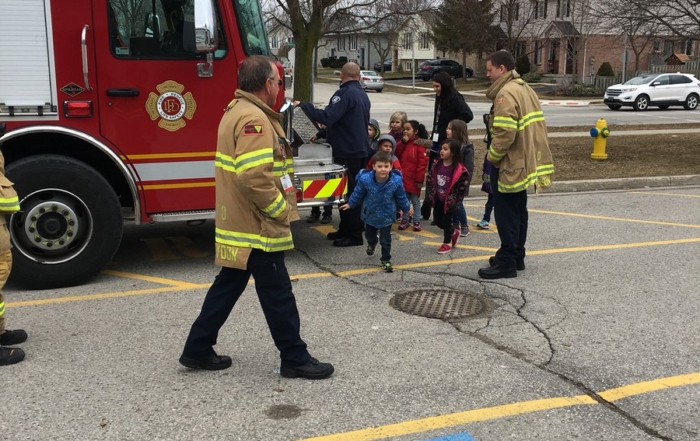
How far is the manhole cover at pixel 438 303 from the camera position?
17.5ft

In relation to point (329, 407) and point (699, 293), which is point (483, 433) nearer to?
point (329, 407)

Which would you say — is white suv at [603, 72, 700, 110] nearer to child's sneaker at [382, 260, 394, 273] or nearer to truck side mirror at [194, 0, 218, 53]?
child's sneaker at [382, 260, 394, 273]

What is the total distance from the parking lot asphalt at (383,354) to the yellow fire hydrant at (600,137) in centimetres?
657

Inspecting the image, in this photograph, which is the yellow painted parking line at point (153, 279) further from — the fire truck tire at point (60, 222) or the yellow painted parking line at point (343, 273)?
the fire truck tire at point (60, 222)

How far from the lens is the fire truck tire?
562cm

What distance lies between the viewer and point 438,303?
557 cm

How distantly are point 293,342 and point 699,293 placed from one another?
3.67 metres

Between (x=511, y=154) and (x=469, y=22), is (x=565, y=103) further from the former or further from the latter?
(x=511, y=154)

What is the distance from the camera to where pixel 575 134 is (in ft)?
59.9

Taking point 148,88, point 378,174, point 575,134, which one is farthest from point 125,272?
point 575,134

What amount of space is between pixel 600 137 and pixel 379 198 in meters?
8.58

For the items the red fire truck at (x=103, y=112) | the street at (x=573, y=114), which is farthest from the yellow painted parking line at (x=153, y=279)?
the street at (x=573, y=114)

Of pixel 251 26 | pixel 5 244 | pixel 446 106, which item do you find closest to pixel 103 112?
pixel 251 26

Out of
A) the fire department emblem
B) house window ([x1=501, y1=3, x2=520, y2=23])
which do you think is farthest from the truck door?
house window ([x1=501, y1=3, x2=520, y2=23])
